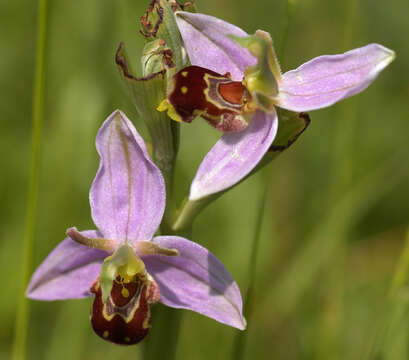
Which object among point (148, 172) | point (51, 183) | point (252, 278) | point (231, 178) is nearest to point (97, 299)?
point (148, 172)

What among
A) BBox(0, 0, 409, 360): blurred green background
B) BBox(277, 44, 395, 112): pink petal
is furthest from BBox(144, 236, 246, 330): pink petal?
BBox(0, 0, 409, 360): blurred green background

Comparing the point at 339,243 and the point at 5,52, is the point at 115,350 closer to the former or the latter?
the point at 339,243

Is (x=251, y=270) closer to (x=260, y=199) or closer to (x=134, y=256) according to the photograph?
(x=260, y=199)

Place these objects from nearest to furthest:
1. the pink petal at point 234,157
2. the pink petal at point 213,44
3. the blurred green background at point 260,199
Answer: the pink petal at point 234,157 → the pink petal at point 213,44 → the blurred green background at point 260,199

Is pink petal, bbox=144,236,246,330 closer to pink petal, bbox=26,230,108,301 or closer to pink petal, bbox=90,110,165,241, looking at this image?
pink petal, bbox=90,110,165,241

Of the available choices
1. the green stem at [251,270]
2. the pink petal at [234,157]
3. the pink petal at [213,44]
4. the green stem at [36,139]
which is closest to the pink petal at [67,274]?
the green stem at [36,139]

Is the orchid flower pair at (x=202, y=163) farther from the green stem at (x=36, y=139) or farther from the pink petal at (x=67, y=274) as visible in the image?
the green stem at (x=36, y=139)

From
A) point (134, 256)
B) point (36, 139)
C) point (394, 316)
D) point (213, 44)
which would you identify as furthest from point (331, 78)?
point (36, 139)
